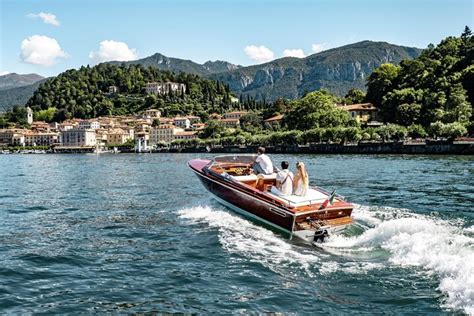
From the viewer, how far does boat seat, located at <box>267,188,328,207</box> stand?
13.5 m

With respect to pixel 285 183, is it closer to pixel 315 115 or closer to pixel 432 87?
pixel 432 87

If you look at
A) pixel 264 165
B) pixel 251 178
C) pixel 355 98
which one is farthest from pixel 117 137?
pixel 264 165

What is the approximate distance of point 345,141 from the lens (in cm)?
9356

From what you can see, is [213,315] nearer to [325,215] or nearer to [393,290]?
[393,290]

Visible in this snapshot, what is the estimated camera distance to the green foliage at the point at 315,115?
341 feet

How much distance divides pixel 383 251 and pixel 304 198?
11.1ft

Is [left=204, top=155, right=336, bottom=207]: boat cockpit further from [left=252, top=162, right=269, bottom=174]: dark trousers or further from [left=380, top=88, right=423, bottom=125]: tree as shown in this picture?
[left=380, top=88, right=423, bottom=125]: tree

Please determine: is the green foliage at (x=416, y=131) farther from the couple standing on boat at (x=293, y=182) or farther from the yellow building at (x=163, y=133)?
the yellow building at (x=163, y=133)

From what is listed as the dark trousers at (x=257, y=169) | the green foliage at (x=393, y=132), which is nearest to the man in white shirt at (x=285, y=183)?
the dark trousers at (x=257, y=169)

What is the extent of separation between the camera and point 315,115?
107 metres

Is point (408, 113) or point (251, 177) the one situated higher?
point (408, 113)

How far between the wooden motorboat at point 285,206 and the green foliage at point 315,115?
8844cm

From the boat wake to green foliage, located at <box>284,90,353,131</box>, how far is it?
298 feet

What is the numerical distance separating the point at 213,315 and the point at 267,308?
3.10ft
